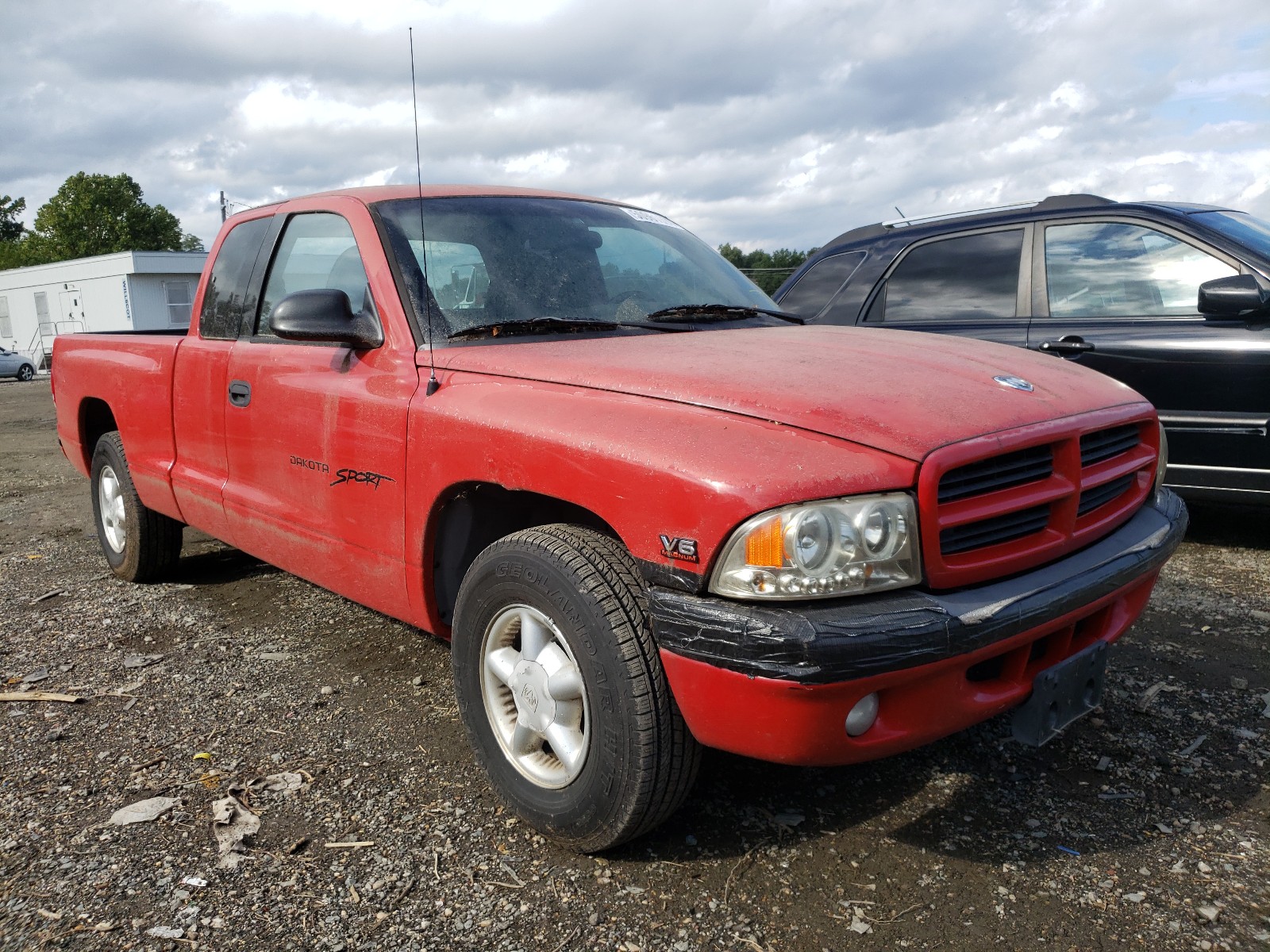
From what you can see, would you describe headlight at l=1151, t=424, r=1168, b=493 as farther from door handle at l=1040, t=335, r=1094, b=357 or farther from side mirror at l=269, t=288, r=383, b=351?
side mirror at l=269, t=288, r=383, b=351

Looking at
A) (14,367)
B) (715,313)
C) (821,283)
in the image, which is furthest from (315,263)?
(14,367)

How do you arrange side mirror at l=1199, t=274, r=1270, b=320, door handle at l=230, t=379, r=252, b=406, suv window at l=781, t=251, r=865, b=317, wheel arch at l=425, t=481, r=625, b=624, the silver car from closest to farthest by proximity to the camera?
wheel arch at l=425, t=481, r=625, b=624 → door handle at l=230, t=379, r=252, b=406 → side mirror at l=1199, t=274, r=1270, b=320 → suv window at l=781, t=251, r=865, b=317 → the silver car

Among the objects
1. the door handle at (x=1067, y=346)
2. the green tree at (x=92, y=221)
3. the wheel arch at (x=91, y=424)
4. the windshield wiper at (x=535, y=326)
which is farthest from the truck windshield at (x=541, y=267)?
the green tree at (x=92, y=221)

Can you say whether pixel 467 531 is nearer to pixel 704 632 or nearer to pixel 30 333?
pixel 704 632

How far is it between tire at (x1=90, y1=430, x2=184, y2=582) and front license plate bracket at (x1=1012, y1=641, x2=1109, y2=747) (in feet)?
12.6

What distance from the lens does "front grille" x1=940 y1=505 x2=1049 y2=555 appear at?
2.12 meters

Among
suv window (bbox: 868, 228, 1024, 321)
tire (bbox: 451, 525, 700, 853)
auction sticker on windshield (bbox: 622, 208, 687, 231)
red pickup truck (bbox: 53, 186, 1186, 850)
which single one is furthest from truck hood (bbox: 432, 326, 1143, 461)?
suv window (bbox: 868, 228, 1024, 321)

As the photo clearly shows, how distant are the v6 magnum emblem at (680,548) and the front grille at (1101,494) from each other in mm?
1026

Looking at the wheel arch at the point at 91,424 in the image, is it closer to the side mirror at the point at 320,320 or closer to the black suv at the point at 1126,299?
the side mirror at the point at 320,320

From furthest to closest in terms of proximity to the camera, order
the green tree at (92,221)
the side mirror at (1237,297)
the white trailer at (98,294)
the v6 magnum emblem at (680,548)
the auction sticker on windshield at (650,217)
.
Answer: the green tree at (92,221)
the white trailer at (98,294)
the side mirror at (1237,297)
the auction sticker on windshield at (650,217)
the v6 magnum emblem at (680,548)

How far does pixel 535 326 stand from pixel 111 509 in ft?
10.5

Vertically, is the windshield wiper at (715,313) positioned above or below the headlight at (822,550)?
above

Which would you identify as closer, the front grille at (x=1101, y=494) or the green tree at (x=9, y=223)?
the front grille at (x=1101, y=494)

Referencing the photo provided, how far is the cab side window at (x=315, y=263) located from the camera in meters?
3.26
